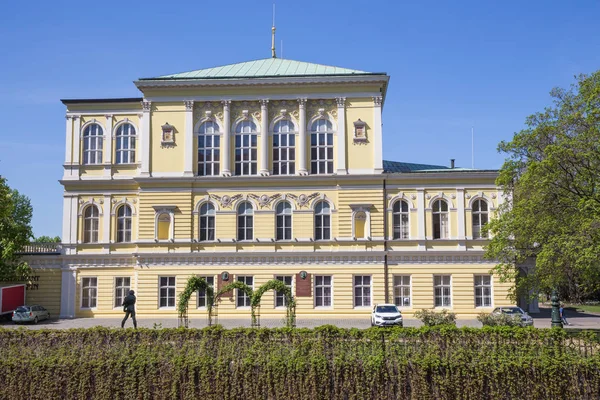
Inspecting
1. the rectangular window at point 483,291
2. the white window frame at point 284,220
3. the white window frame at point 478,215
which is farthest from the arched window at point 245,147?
the rectangular window at point 483,291

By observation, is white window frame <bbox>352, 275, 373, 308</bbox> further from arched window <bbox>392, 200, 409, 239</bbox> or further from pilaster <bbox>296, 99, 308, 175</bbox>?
pilaster <bbox>296, 99, 308, 175</bbox>

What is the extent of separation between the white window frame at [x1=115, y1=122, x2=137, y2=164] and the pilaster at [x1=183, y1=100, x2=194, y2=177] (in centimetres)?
438

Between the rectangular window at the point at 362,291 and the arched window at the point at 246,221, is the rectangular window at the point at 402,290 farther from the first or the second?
the arched window at the point at 246,221

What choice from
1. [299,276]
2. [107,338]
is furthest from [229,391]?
[299,276]

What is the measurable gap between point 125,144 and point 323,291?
1885cm

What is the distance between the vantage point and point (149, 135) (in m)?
45.1

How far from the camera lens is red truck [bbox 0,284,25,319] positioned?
139 feet

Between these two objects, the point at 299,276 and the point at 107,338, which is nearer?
the point at 107,338

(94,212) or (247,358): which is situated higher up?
(94,212)

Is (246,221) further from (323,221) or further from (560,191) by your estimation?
(560,191)

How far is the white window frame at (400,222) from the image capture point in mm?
44094

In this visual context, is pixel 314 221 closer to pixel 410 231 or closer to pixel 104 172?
pixel 410 231

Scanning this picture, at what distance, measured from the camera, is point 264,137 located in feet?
146

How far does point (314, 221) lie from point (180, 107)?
13253mm
